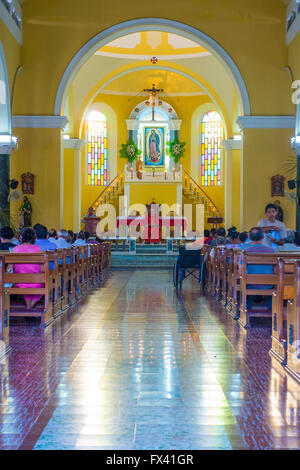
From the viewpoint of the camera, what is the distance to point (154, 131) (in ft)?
75.6

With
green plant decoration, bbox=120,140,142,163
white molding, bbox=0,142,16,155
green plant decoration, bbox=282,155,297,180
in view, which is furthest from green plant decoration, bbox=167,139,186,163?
white molding, bbox=0,142,16,155

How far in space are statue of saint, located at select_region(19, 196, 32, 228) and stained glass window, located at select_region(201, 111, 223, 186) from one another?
1067 cm

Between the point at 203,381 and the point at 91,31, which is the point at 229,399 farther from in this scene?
the point at 91,31

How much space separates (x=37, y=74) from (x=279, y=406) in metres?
11.9

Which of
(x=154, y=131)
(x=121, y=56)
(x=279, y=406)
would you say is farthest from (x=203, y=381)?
(x=154, y=131)

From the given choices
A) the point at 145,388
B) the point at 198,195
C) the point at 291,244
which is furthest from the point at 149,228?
the point at 145,388

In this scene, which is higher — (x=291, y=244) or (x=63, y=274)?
(x=291, y=244)

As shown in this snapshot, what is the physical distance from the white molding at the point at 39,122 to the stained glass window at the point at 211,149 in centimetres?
1026

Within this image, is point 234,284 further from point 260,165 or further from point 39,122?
point 39,122

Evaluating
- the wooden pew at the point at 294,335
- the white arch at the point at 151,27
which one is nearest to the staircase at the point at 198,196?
the white arch at the point at 151,27

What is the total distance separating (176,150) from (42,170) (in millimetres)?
9354

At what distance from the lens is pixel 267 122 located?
1370cm

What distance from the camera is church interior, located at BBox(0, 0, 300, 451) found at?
3609mm

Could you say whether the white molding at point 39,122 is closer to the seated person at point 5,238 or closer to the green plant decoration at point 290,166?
the green plant decoration at point 290,166
